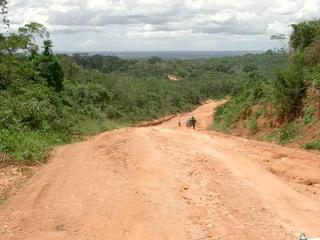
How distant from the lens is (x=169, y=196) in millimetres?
10102

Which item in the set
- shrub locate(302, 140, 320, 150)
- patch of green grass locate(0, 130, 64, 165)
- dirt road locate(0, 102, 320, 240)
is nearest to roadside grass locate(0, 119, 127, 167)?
patch of green grass locate(0, 130, 64, 165)

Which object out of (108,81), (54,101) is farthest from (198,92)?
(54,101)

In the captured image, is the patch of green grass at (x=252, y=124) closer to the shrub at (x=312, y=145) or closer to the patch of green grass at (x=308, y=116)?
the patch of green grass at (x=308, y=116)

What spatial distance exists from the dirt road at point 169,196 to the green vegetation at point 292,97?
569cm

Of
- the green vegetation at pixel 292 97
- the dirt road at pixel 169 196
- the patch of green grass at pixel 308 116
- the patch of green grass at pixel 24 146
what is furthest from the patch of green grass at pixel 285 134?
the patch of green grass at pixel 24 146

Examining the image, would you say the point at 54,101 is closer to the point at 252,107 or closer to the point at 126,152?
the point at 252,107

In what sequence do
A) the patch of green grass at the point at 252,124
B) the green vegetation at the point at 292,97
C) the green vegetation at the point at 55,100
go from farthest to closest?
the patch of green grass at the point at 252,124, the green vegetation at the point at 292,97, the green vegetation at the point at 55,100

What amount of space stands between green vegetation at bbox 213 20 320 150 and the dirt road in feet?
18.7

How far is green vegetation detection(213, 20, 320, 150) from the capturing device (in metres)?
21.2

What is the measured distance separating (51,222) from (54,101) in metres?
21.9

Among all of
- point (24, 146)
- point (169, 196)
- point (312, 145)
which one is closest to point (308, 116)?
point (312, 145)

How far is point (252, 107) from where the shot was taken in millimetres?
28344

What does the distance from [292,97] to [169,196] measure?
14.1 meters

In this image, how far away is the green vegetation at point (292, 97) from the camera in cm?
2123
